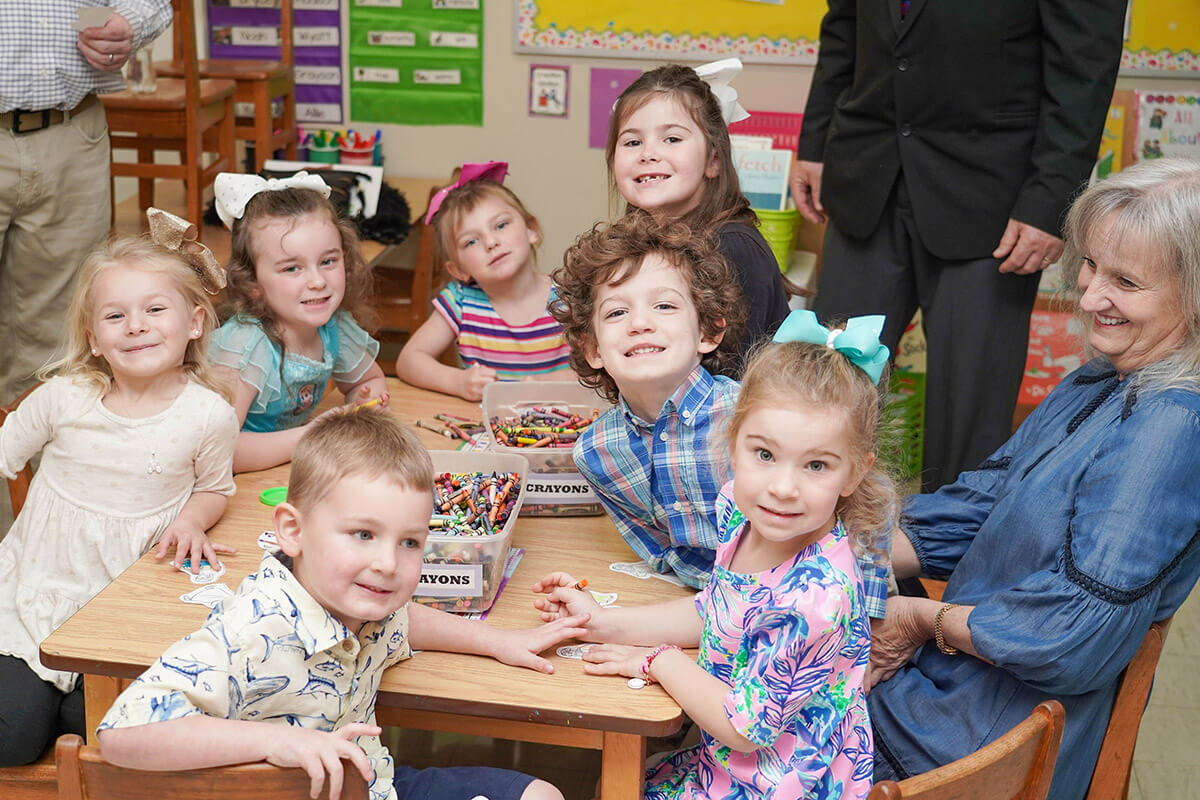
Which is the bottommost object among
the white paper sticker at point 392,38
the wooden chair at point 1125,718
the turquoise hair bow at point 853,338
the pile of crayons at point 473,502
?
the wooden chair at point 1125,718

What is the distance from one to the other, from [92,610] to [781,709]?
94 centimetres

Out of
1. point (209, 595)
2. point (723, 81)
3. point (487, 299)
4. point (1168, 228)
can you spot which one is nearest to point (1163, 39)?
point (723, 81)

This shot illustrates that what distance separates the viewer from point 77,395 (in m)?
1.96

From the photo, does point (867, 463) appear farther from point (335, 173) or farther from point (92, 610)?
point (335, 173)

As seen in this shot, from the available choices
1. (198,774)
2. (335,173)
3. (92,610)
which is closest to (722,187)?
(92,610)

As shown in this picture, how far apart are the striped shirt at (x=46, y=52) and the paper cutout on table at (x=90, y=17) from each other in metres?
0.02

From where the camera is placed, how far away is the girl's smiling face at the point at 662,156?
92.0 inches

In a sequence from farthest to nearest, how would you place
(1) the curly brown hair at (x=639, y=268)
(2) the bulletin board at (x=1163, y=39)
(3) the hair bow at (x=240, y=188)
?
(2) the bulletin board at (x=1163, y=39) < (3) the hair bow at (x=240, y=188) < (1) the curly brown hair at (x=639, y=268)

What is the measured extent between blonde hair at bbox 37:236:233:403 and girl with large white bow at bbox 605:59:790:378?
0.84m

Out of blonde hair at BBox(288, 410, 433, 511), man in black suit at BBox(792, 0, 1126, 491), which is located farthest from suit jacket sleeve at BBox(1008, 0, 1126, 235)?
blonde hair at BBox(288, 410, 433, 511)

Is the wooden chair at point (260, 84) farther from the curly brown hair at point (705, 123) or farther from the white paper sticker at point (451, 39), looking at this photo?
the curly brown hair at point (705, 123)

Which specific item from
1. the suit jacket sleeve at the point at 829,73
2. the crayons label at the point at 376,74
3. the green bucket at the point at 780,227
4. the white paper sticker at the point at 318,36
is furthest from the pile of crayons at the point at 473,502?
the white paper sticker at the point at 318,36

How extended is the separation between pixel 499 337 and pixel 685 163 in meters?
0.64

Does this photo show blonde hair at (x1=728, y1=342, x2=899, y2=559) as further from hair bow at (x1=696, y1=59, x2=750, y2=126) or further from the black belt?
the black belt
